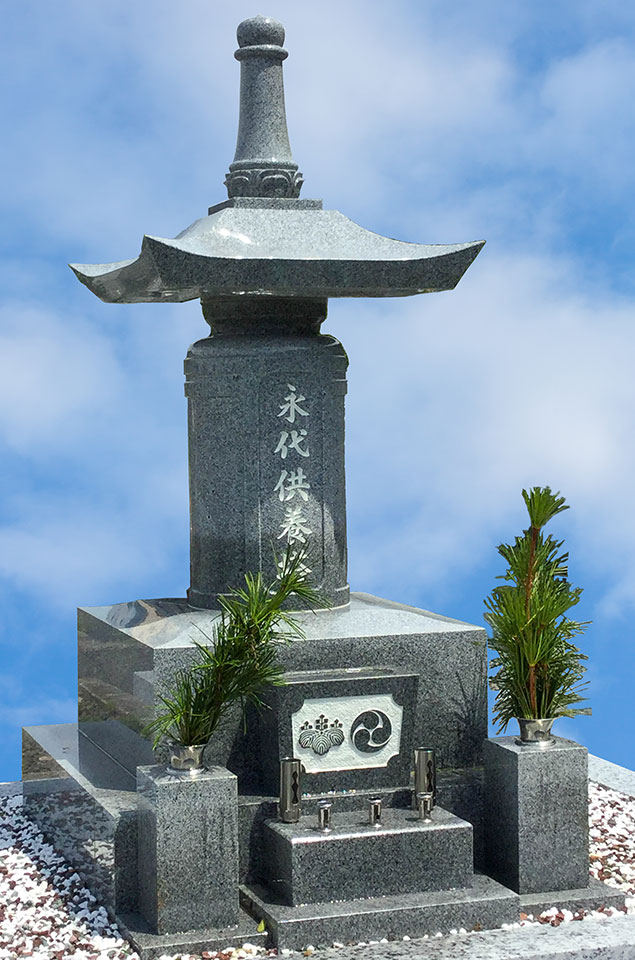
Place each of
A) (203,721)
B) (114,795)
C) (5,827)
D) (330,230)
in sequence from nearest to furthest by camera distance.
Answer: (203,721) < (114,795) < (330,230) < (5,827)

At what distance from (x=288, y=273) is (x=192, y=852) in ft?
8.92

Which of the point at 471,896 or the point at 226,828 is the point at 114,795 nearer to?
the point at 226,828

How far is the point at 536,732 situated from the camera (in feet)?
20.7

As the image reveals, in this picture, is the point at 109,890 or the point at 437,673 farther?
the point at 437,673

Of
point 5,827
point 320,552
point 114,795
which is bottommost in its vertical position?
point 5,827

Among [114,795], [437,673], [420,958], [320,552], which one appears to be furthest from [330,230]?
[420,958]

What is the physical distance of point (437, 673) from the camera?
6.68m

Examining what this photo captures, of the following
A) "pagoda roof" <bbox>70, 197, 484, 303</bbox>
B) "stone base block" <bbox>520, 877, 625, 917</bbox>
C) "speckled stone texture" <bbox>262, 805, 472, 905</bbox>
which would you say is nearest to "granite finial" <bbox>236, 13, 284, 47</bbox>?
"pagoda roof" <bbox>70, 197, 484, 303</bbox>

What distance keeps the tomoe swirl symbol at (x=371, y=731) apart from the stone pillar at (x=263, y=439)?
98 centimetres

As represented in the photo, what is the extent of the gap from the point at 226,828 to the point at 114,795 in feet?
2.89

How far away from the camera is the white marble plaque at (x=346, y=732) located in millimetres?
6137

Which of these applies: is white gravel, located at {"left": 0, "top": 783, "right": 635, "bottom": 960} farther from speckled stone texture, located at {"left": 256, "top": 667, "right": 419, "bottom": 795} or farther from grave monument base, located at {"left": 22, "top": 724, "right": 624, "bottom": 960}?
speckled stone texture, located at {"left": 256, "top": 667, "right": 419, "bottom": 795}

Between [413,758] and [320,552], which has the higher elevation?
[320,552]

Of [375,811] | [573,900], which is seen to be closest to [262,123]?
[375,811]
